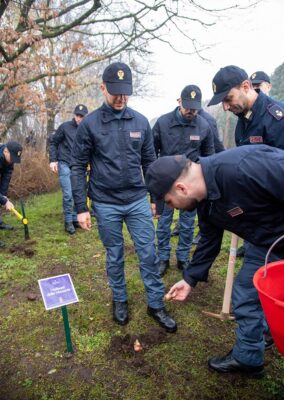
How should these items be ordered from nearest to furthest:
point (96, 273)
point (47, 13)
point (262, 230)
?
point (262, 230)
point (96, 273)
point (47, 13)

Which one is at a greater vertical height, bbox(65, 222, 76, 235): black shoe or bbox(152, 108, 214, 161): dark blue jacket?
bbox(152, 108, 214, 161): dark blue jacket

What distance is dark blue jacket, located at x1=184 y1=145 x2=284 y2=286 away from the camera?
182 cm

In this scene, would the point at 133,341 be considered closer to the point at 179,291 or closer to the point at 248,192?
the point at 179,291

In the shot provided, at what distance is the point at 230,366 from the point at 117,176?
1732 millimetres

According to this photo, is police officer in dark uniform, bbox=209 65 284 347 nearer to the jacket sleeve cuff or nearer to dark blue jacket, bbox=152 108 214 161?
dark blue jacket, bbox=152 108 214 161

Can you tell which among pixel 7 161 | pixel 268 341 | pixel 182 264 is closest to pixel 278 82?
pixel 7 161

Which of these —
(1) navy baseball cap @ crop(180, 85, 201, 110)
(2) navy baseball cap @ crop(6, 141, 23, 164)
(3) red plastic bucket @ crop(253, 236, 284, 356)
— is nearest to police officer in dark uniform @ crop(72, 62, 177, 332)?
(1) navy baseball cap @ crop(180, 85, 201, 110)

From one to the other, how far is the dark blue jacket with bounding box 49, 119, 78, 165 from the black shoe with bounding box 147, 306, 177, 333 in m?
3.48

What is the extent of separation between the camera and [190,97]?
12.1 ft

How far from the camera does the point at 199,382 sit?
8.11ft

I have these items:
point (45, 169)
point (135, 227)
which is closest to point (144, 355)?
point (135, 227)

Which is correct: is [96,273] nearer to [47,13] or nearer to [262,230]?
[262,230]

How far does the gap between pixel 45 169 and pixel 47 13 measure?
446 centimetres

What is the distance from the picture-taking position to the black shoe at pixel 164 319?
3025mm
